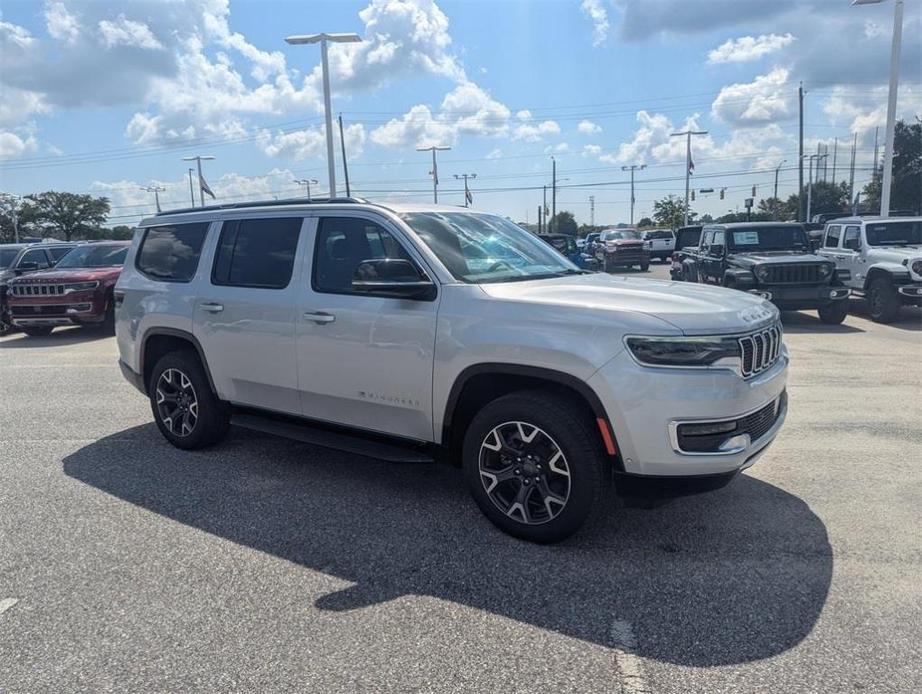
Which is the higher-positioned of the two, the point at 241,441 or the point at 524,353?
the point at 524,353

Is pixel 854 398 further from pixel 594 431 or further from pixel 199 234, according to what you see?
pixel 199 234

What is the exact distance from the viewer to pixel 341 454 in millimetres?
5621

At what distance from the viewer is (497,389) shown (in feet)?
13.3

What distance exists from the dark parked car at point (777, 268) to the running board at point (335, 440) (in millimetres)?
9110

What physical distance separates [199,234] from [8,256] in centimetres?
1474

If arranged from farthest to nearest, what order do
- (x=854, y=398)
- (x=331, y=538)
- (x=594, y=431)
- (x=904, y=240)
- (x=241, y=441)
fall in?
1. (x=904, y=240)
2. (x=854, y=398)
3. (x=241, y=441)
4. (x=331, y=538)
5. (x=594, y=431)

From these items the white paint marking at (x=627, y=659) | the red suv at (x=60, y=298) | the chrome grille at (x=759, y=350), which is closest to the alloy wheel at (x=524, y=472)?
the white paint marking at (x=627, y=659)

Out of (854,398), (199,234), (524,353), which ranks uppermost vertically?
(199,234)

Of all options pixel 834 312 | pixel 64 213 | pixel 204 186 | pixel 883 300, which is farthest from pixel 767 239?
pixel 64 213

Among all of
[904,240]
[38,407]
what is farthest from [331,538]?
[904,240]

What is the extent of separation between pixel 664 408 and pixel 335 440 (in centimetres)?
219

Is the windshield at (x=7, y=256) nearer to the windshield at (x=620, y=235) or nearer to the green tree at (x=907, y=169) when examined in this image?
the windshield at (x=620, y=235)

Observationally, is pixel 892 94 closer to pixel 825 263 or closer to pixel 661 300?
pixel 825 263

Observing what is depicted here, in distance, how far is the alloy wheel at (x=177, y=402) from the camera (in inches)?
217
